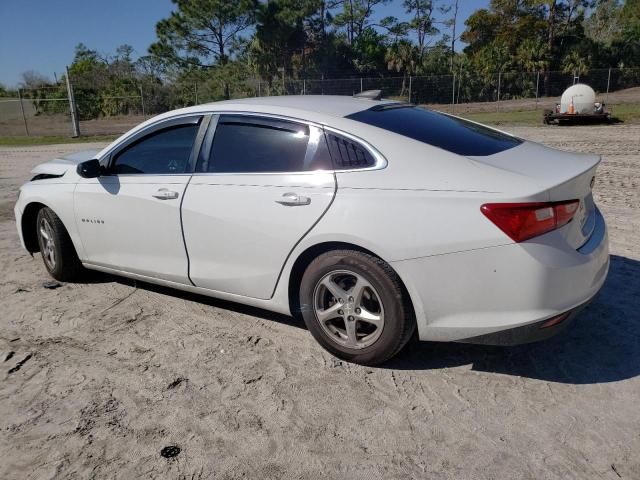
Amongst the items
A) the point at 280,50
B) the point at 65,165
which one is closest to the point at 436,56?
the point at 280,50

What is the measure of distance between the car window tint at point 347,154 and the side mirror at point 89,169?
2.01 meters

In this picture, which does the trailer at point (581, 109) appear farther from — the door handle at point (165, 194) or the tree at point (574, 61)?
the tree at point (574, 61)

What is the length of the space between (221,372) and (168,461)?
2.65 ft

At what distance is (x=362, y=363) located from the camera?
10.8 ft

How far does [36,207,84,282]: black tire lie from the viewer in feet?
15.4

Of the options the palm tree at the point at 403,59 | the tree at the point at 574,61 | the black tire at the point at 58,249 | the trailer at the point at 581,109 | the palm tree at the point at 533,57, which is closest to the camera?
the black tire at the point at 58,249

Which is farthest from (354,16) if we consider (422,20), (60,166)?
(60,166)

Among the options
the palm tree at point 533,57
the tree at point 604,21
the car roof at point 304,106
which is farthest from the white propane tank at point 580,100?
the tree at point 604,21

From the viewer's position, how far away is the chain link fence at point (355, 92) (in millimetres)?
30906

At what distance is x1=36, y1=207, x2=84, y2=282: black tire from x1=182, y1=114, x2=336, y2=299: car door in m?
1.53

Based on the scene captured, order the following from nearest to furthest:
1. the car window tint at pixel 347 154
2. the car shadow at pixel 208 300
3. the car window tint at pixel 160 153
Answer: the car window tint at pixel 347 154 → the car window tint at pixel 160 153 → the car shadow at pixel 208 300

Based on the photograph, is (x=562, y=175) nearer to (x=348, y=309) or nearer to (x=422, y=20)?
(x=348, y=309)

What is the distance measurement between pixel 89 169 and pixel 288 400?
96.3 inches

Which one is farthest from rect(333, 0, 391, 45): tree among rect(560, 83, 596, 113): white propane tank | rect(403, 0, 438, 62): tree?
rect(560, 83, 596, 113): white propane tank
